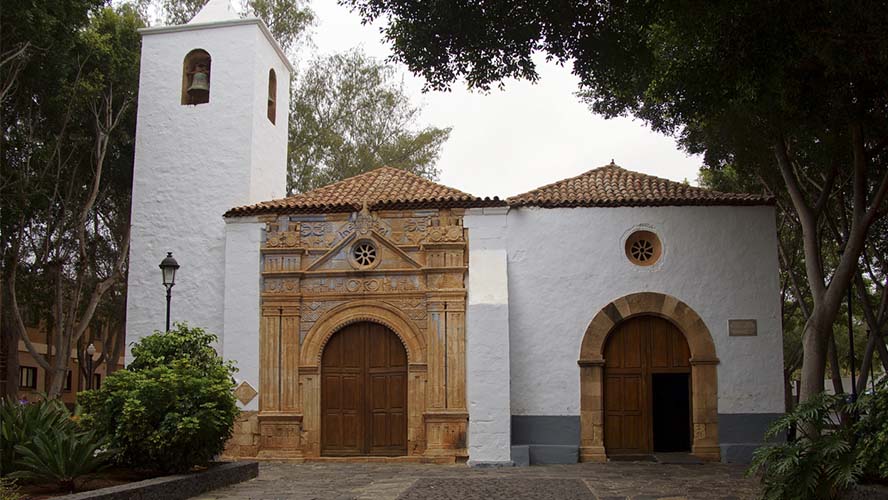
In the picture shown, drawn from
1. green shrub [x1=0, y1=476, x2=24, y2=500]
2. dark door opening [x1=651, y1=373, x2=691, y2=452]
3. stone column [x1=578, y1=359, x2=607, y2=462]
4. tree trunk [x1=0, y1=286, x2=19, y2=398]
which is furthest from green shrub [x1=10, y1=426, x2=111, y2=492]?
tree trunk [x1=0, y1=286, x2=19, y2=398]

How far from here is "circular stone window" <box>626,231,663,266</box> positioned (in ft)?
52.2

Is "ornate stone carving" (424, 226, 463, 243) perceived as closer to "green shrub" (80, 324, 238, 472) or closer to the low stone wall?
the low stone wall

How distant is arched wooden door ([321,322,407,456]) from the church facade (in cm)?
3

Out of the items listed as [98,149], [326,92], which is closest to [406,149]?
[326,92]

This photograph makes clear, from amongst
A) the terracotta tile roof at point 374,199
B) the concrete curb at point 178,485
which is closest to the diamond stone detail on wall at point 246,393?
the terracotta tile roof at point 374,199

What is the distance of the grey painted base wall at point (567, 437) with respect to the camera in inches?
594

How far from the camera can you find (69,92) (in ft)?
61.1

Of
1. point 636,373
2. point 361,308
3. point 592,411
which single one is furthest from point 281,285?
point 636,373

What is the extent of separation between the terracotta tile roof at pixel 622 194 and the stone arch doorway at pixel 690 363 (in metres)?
1.72

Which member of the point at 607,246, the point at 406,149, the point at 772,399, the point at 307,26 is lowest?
the point at 772,399

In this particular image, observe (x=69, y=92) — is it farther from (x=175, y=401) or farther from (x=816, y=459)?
(x=816, y=459)

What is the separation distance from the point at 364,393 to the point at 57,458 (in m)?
7.41

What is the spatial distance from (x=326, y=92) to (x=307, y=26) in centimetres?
220

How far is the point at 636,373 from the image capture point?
15.7 meters
